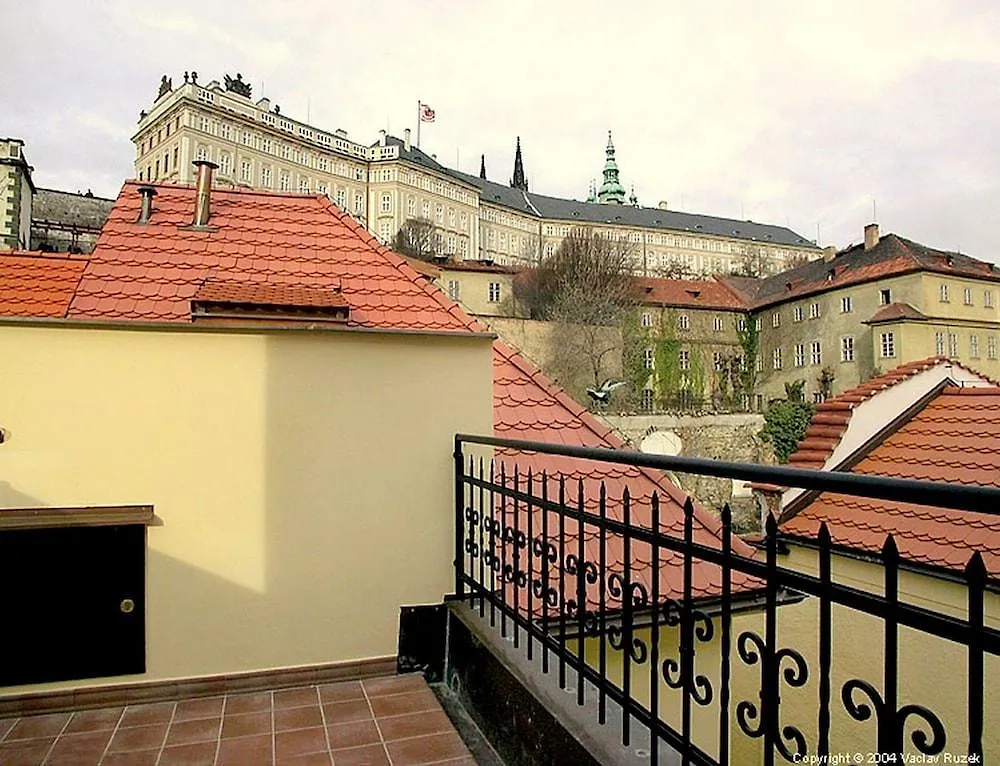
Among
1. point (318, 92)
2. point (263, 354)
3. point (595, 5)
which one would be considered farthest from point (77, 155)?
point (263, 354)

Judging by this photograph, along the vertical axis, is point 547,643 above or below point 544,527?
below

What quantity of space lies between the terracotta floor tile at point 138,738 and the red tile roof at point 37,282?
281 centimetres

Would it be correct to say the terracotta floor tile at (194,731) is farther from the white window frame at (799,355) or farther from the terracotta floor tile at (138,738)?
the white window frame at (799,355)

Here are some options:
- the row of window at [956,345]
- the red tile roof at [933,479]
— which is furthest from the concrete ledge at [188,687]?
the row of window at [956,345]

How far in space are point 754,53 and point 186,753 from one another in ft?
32.7

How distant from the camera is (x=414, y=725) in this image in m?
2.61

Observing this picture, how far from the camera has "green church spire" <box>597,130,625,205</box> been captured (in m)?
86.2

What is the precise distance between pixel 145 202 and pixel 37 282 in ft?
4.04

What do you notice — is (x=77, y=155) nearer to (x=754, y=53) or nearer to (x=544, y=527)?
(x=754, y=53)

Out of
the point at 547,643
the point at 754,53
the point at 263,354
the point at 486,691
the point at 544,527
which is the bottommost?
the point at 486,691

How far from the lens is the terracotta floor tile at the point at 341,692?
9.39 feet

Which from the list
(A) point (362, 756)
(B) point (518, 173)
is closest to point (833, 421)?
(A) point (362, 756)

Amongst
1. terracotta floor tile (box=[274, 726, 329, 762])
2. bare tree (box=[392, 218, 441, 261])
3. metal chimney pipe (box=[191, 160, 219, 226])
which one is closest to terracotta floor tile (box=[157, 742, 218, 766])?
terracotta floor tile (box=[274, 726, 329, 762])

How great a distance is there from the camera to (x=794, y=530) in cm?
594
